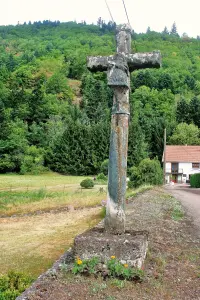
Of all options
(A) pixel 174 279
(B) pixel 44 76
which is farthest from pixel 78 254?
(B) pixel 44 76

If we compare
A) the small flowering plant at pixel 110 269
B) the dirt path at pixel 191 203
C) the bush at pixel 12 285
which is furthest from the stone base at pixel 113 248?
the dirt path at pixel 191 203

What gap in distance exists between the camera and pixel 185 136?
8050 cm

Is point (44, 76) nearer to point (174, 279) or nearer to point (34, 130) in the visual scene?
point (34, 130)

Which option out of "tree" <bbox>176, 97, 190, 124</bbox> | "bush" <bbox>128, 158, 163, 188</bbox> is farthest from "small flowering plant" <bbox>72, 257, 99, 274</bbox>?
"tree" <bbox>176, 97, 190, 124</bbox>

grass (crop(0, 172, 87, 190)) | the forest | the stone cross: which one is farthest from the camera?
the forest

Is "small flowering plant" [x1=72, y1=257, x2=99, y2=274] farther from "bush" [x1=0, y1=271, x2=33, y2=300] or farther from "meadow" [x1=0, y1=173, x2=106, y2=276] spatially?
"meadow" [x1=0, y1=173, x2=106, y2=276]

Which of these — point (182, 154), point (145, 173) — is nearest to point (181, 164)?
point (182, 154)

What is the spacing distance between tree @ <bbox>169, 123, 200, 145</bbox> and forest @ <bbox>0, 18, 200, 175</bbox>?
0.21 meters

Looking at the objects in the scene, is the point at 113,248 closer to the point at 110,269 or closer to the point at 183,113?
the point at 110,269

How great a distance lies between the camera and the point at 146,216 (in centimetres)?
1216

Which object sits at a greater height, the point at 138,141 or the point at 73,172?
the point at 138,141

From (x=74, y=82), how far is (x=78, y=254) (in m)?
153

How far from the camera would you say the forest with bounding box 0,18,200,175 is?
68312 millimetres

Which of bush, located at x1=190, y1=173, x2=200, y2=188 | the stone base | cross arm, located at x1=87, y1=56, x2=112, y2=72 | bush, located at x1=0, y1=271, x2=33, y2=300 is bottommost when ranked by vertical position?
bush, located at x1=190, y1=173, x2=200, y2=188
